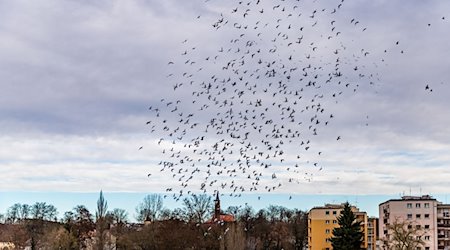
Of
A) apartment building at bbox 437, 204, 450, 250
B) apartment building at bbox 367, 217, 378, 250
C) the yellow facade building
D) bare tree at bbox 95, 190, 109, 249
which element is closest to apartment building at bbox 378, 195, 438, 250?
apartment building at bbox 437, 204, 450, 250

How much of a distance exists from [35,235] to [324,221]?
44.0 m

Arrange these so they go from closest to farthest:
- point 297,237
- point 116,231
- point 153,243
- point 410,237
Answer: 1. point 410,237
2. point 153,243
3. point 116,231
4. point 297,237

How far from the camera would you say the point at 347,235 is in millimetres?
71000

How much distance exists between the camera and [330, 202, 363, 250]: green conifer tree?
70.8 metres

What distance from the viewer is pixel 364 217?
9150 cm

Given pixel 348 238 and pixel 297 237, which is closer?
pixel 348 238

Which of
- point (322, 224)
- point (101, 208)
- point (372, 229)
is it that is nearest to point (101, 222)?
point (101, 208)

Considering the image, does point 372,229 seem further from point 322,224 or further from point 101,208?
point 101,208

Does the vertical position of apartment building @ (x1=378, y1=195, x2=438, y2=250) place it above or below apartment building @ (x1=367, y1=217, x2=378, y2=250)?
above

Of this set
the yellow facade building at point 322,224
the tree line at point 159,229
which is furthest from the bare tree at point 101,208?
the yellow facade building at point 322,224

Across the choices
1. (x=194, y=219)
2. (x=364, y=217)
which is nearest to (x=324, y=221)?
(x=364, y=217)

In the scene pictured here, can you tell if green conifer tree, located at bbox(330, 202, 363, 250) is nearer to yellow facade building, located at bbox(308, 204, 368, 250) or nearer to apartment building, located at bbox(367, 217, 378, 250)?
yellow facade building, located at bbox(308, 204, 368, 250)

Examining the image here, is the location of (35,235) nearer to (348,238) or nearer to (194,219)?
(194,219)

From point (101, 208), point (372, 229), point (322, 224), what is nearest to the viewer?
point (101, 208)
